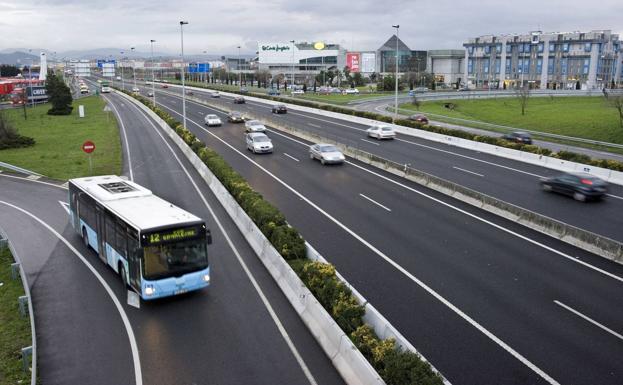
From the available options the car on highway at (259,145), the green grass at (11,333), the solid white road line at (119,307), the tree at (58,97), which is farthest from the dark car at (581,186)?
the tree at (58,97)

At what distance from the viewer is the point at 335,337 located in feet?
42.2

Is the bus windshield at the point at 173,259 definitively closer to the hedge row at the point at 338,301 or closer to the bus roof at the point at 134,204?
the bus roof at the point at 134,204

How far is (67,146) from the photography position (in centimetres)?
5131

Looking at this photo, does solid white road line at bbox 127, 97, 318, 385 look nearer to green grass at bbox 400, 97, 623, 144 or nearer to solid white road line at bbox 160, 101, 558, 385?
solid white road line at bbox 160, 101, 558, 385

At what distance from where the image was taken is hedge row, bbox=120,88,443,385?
1050 cm

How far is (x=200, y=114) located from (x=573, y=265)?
6408 cm

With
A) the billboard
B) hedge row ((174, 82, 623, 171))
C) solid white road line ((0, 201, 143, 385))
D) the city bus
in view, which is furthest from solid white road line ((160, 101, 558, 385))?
the billboard

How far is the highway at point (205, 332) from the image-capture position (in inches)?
482

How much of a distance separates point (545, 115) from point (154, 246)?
74072 mm

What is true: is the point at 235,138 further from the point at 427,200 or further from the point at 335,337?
the point at 335,337

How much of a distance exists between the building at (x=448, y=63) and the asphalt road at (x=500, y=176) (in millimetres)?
139888

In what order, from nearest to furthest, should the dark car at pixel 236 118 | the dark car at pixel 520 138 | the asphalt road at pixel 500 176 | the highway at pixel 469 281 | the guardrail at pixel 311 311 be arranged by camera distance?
1. the guardrail at pixel 311 311
2. the highway at pixel 469 281
3. the asphalt road at pixel 500 176
4. the dark car at pixel 520 138
5. the dark car at pixel 236 118

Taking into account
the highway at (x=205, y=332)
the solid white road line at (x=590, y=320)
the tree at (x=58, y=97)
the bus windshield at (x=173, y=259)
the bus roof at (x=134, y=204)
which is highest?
the tree at (x=58, y=97)

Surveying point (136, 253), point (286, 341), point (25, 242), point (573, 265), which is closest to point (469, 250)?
point (573, 265)
